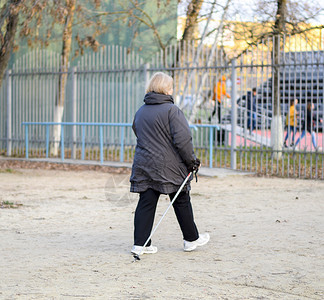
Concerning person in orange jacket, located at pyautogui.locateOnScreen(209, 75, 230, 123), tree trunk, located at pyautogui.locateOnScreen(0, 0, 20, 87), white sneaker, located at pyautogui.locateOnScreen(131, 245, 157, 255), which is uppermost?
tree trunk, located at pyautogui.locateOnScreen(0, 0, 20, 87)

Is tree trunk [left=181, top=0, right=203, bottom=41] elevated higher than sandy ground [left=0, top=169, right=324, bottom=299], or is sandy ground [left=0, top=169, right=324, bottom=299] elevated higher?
tree trunk [left=181, top=0, right=203, bottom=41]

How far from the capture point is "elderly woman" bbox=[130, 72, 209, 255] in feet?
20.4

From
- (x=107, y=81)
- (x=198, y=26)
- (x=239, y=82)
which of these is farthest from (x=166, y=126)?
(x=198, y=26)

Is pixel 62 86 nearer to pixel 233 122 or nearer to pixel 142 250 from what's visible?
pixel 233 122

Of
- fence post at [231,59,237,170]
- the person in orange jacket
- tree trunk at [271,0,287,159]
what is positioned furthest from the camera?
the person in orange jacket

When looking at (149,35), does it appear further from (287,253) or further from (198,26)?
(287,253)

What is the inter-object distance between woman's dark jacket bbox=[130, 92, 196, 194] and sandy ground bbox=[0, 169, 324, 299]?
0.70m

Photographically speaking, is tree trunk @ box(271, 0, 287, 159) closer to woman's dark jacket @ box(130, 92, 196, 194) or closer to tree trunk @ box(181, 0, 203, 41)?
tree trunk @ box(181, 0, 203, 41)

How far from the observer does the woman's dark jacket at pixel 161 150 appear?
20.4ft

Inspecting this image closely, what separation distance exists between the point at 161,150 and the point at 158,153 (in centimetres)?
4

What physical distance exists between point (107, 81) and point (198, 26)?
5.99m

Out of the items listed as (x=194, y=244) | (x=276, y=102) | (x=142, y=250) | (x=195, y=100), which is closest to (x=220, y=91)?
(x=195, y=100)

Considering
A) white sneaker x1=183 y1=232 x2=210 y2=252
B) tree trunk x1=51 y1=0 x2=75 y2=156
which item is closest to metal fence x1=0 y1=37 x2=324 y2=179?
tree trunk x1=51 y1=0 x2=75 y2=156

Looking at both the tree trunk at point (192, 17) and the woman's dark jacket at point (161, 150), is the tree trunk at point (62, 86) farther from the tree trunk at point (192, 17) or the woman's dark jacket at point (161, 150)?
the woman's dark jacket at point (161, 150)
